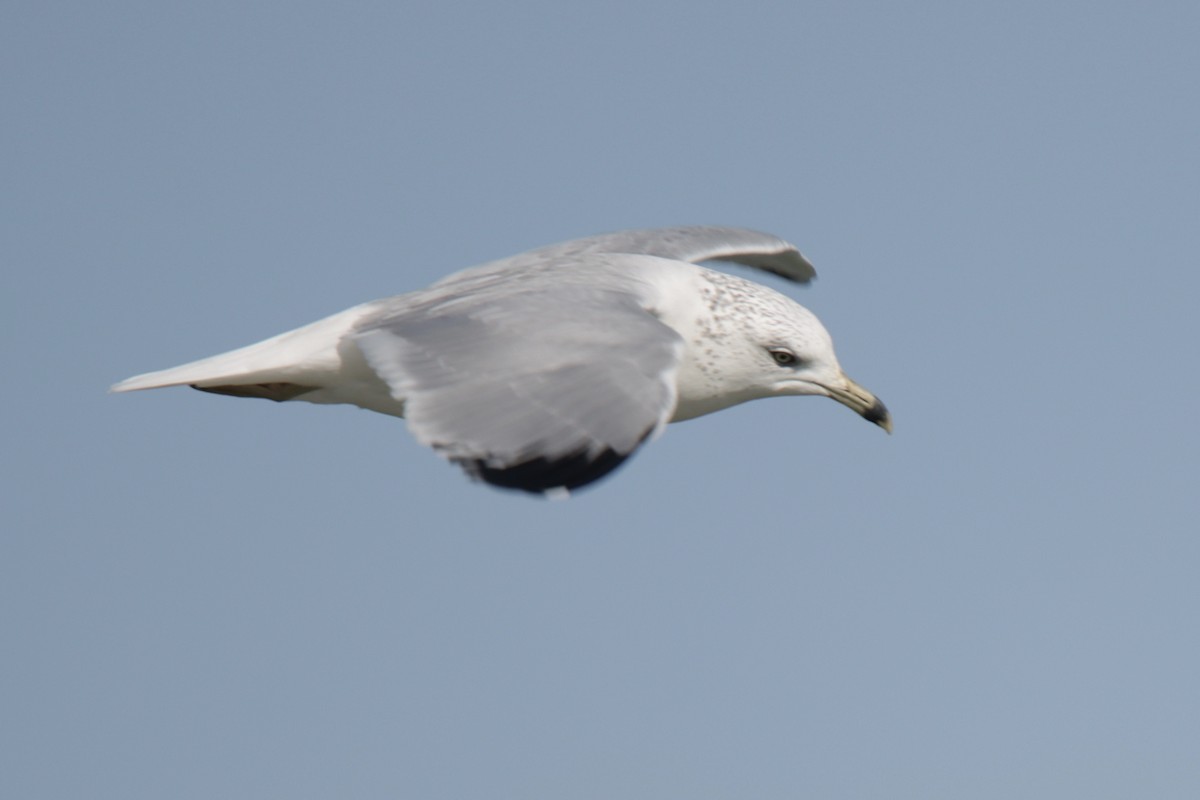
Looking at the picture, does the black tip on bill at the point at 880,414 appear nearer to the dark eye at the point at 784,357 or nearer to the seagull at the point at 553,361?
the seagull at the point at 553,361

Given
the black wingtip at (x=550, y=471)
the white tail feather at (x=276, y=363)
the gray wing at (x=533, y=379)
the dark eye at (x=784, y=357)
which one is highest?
the gray wing at (x=533, y=379)

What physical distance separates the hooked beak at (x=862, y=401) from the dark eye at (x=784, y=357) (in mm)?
315

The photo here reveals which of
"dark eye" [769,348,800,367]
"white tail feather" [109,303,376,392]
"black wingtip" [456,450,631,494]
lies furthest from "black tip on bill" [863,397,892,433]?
"black wingtip" [456,450,631,494]

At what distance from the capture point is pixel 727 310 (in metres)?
8.96

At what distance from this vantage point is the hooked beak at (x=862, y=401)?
9352 mm

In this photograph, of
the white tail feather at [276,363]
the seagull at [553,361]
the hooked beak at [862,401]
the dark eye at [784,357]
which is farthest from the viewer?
the hooked beak at [862,401]

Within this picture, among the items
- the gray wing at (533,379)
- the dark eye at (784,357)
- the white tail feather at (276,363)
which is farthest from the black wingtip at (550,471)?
the dark eye at (784,357)

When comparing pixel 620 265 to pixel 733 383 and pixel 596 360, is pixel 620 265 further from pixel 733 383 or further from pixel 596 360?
pixel 596 360

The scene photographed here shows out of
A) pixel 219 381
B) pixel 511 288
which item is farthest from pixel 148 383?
pixel 511 288

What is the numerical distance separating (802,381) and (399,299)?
6.89 feet

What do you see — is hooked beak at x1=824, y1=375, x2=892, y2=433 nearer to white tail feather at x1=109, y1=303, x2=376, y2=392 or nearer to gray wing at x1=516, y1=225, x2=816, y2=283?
gray wing at x1=516, y1=225, x2=816, y2=283

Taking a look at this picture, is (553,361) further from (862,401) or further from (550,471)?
(862,401)

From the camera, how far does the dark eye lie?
905cm

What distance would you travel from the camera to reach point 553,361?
708 cm
